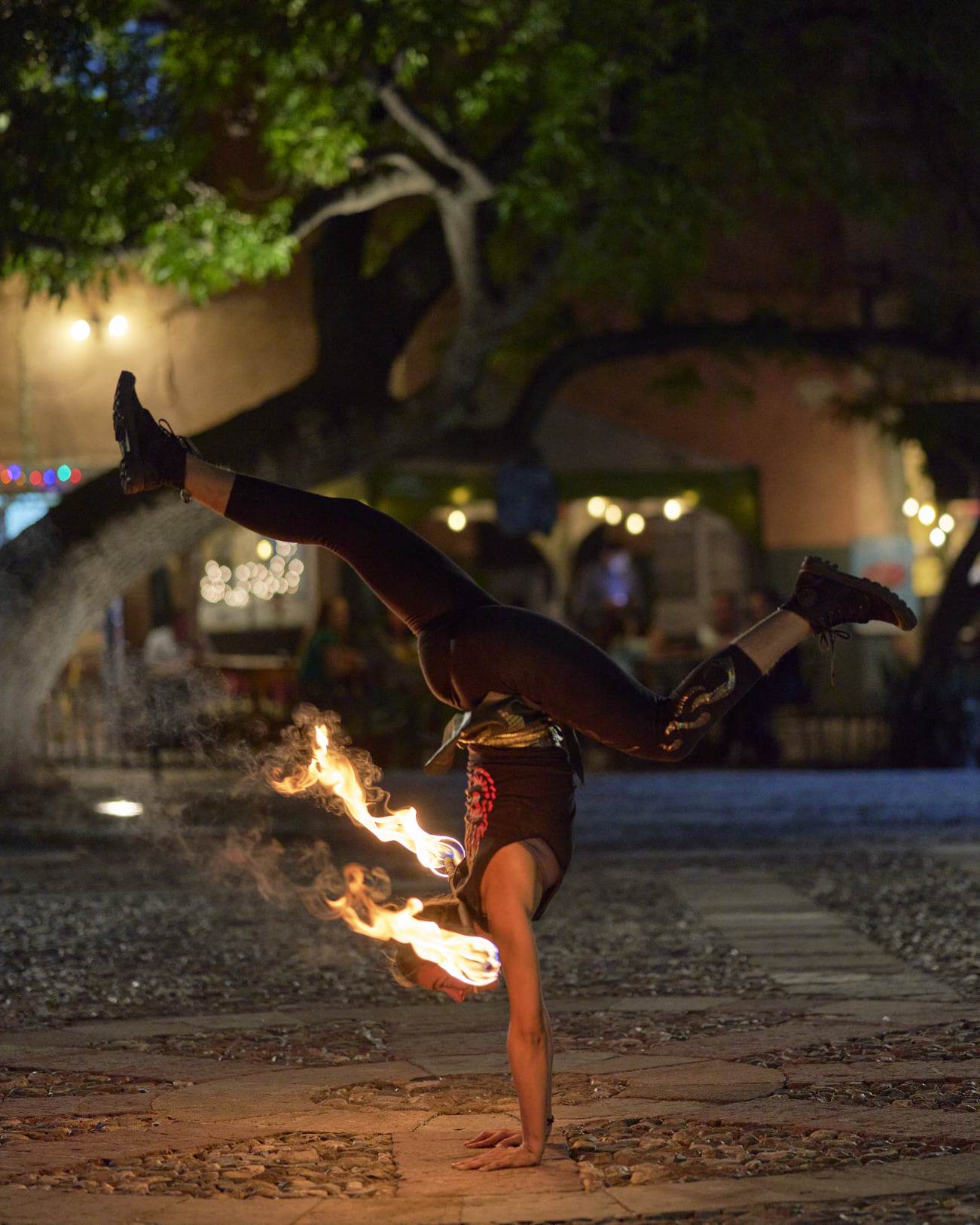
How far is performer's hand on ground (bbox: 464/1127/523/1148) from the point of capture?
5.32 meters

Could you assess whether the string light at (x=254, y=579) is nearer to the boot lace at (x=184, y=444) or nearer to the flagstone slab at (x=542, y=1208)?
the boot lace at (x=184, y=444)

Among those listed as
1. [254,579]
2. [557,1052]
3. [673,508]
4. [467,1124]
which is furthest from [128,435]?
[673,508]

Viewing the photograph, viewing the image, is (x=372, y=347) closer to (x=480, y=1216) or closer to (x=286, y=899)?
(x=286, y=899)

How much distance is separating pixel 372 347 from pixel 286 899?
598cm

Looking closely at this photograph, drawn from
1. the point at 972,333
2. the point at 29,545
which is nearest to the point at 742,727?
the point at 972,333

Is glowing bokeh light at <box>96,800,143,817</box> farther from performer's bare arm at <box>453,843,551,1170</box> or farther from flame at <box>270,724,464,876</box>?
performer's bare arm at <box>453,843,551,1170</box>

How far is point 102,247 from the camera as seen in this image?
14344 mm

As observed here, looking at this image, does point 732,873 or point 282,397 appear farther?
point 282,397

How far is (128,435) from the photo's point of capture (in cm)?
517

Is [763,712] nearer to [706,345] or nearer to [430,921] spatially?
[706,345]

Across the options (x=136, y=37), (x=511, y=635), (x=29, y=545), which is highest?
(x=136, y=37)

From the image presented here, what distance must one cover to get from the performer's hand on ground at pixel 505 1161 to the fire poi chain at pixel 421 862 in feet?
1.88

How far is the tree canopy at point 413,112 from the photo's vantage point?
44.9 ft

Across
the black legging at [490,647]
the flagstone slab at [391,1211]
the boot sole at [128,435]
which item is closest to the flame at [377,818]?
the black legging at [490,647]
